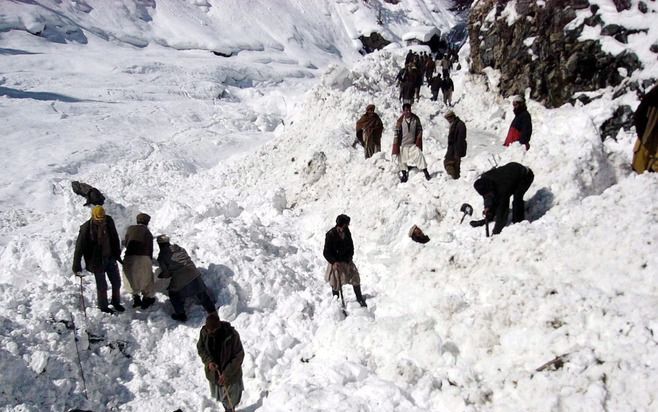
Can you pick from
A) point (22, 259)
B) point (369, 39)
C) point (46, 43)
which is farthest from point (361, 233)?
point (369, 39)

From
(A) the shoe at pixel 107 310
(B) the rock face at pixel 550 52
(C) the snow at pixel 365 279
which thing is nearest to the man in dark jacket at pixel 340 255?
(C) the snow at pixel 365 279

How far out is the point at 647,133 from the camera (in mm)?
6656

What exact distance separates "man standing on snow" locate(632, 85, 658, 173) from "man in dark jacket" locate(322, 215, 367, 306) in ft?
13.8

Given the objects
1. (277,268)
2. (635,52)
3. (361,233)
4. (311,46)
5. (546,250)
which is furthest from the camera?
(311,46)

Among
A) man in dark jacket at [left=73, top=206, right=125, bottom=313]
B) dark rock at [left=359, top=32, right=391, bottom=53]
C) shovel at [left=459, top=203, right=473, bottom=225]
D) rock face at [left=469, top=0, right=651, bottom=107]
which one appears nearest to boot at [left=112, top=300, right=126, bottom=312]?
man in dark jacket at [left=73, top=206, right=125, bottom=313]

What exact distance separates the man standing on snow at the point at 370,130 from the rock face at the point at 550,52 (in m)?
5.63

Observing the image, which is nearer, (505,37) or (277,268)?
(277,268)

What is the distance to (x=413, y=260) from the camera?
729 centimetres

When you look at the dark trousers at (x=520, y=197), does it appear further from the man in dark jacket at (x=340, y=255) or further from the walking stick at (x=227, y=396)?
the walking stick at (x=227, y=396)

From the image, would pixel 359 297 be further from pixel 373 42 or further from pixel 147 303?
pixel 373 42

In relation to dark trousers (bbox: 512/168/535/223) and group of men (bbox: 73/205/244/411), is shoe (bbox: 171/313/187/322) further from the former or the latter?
dark trousers (bbox: 512/168/535/223)

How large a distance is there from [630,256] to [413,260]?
2859 millimetres

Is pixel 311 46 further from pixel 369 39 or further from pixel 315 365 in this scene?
pixel 315 365

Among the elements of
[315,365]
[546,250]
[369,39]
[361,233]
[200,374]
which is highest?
[369,39]
